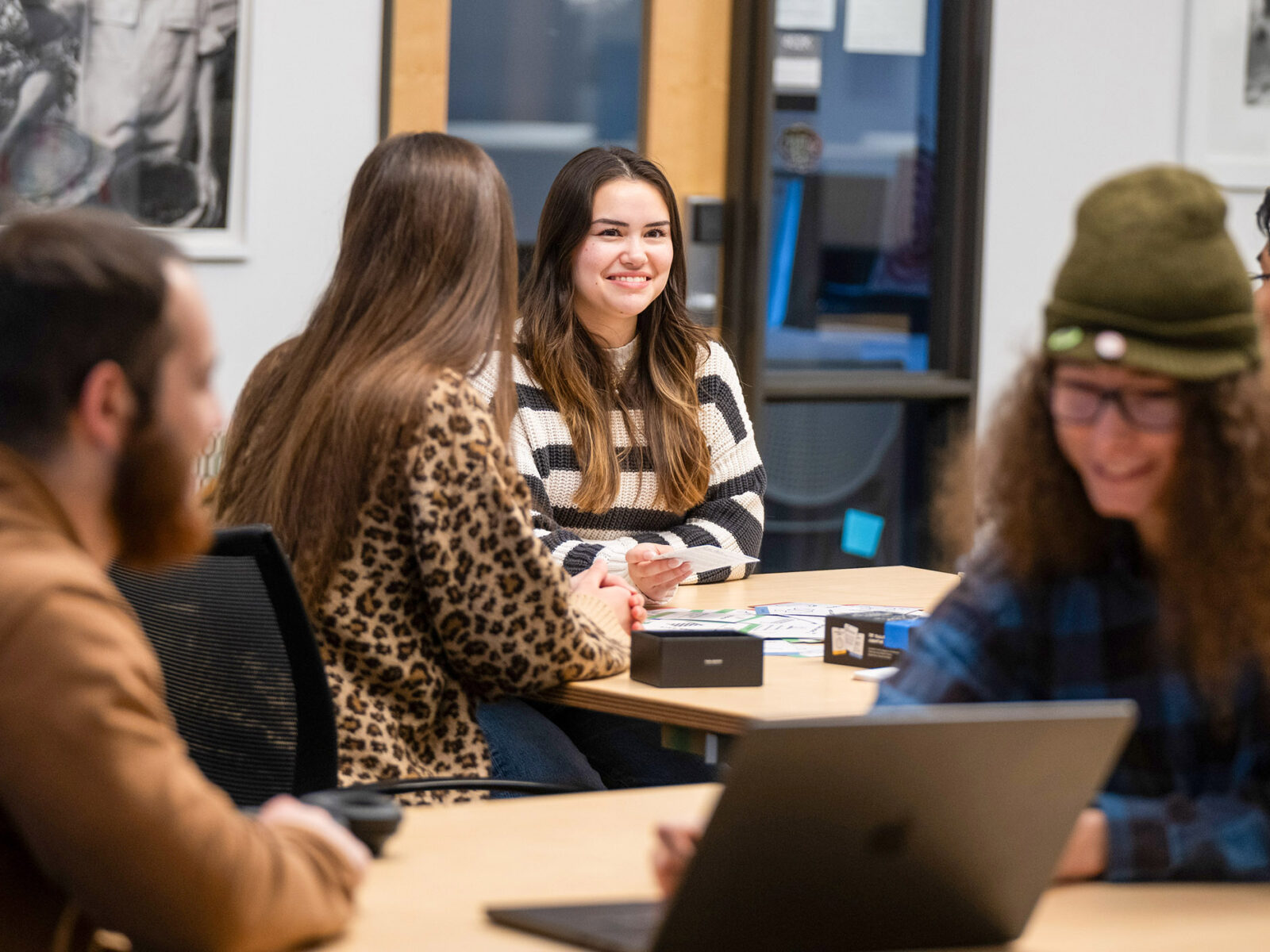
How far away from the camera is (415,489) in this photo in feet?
6.83

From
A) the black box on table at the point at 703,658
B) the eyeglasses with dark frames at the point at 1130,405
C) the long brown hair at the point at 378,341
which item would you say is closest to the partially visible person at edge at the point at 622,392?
the black box on table at the point at 703,658

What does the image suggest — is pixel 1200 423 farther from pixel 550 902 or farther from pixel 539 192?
pixel 539 192

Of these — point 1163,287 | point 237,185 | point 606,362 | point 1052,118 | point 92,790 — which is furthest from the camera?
point 1052,118

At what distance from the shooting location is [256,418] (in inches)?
92.5

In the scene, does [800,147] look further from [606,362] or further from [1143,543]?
[1143,543]

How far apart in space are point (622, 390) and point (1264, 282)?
4.02 feet

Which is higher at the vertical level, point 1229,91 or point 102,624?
point 1229,91

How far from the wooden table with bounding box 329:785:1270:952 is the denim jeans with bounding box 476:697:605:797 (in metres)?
0.78

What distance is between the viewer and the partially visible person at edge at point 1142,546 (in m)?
1.29

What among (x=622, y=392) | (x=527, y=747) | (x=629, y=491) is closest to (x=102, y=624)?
(x=527, y=747)

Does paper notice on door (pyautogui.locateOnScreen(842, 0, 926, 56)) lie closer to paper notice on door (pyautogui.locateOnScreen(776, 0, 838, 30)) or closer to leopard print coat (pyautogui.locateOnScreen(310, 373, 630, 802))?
paper notice on door (pyautogui.locateOnScreen(776, 0, 838, 30))

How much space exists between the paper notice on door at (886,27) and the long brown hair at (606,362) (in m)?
1.61

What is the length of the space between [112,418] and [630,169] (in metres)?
2.45

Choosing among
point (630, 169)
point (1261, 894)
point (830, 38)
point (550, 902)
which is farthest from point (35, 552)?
point (830, 38)
